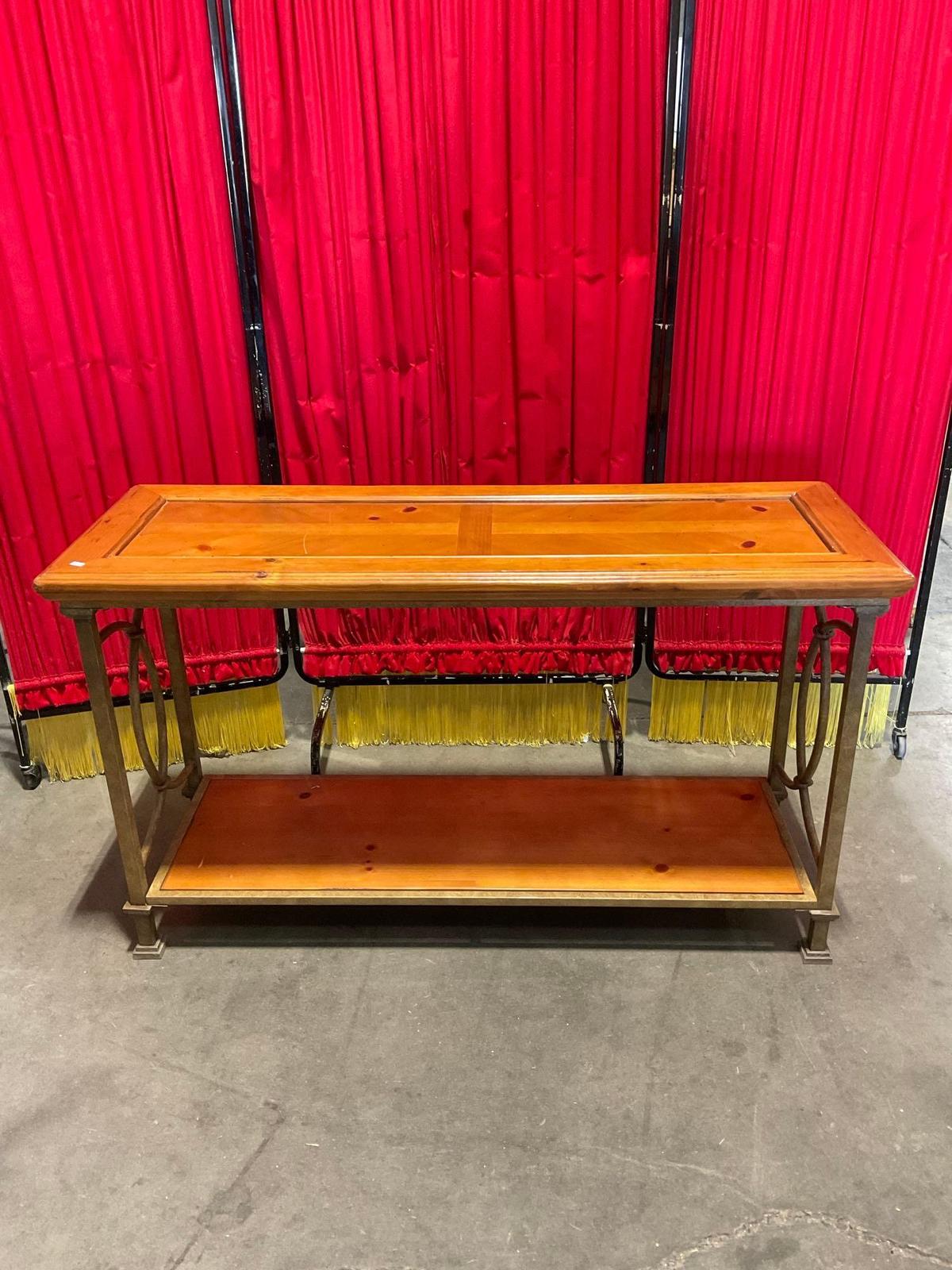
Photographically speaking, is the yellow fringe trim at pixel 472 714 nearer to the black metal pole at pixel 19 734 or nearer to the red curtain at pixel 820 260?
the red curtain at pixel 820 260

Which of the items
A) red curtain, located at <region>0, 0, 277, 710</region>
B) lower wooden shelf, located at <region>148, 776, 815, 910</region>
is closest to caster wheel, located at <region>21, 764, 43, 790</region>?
red curtain, located at <region>0, 0, 277, 710</region>

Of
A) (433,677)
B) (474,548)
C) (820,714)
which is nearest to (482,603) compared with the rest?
(474,548)

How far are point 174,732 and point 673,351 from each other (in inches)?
64.3

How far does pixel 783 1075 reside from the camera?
1.74m

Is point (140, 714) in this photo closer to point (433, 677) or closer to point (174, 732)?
point (174, 732)

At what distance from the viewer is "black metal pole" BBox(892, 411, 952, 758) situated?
2.32m

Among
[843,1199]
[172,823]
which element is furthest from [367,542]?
[843,1199]

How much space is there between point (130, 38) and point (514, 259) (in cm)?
89

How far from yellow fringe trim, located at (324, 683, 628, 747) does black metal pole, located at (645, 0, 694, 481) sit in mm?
658

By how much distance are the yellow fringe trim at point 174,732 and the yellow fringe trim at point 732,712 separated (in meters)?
1.06

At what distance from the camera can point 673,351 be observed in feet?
7.38

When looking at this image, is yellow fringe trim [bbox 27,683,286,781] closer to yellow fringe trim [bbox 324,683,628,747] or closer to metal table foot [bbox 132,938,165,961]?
yellow fringe trim [bbox 324,683,628,747]

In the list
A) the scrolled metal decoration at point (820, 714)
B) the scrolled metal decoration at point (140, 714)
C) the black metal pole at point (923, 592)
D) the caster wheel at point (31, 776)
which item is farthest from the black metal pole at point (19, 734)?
the black metal pole at point (923, 592)

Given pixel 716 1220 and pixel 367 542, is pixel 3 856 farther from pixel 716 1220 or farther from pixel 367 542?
pixel 716 1220
